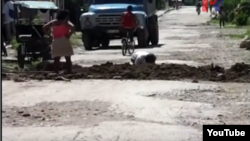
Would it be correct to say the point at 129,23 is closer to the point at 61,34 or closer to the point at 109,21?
the point at 109,21

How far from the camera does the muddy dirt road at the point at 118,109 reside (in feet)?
28.4

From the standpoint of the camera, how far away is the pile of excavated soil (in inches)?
571

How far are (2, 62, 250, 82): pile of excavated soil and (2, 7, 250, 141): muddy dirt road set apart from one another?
609mm

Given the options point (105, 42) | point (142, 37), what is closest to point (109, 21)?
point (142, 37)

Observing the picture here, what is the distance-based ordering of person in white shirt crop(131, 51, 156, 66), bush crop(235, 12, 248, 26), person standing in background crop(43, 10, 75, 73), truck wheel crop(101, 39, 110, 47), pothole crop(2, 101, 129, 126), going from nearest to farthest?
pothole crop(2, 101, 129, 126), person standing in background crop(43, 10, 75, 73), person in white shirt crop(131, 51, 156, 66), truck wheel crop(101, 39, 110, 47), bush crop(235, 12, 248, 26)

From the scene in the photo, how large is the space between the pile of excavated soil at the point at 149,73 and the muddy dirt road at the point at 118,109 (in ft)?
2.00

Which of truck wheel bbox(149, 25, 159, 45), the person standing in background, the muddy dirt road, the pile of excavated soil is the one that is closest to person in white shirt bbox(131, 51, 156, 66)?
the pile of excavated soil

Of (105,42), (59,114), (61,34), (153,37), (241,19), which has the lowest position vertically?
(241,19)

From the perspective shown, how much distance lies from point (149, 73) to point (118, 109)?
4683mm

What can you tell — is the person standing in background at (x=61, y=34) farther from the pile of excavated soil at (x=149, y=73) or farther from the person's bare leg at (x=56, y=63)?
the pile of excavated soil at (x=149, y=73)

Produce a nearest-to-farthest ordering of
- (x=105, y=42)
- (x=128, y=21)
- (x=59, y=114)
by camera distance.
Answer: (x=59, y=114), (x=128, y=21), (x=105, y=42)

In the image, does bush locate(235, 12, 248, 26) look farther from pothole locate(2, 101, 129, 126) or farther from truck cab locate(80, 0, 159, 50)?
pothole locate(2, 101, 129, 126)

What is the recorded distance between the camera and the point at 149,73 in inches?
588

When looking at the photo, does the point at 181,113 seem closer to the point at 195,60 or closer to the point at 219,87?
the point at 219,87
